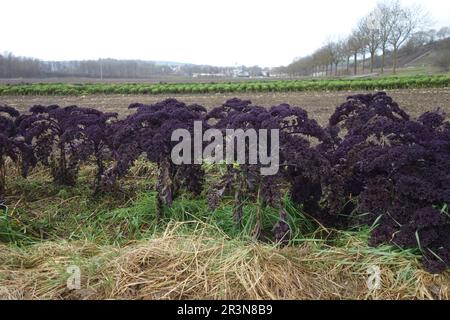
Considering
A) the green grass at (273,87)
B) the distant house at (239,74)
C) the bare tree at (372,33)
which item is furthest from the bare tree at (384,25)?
the distant house at (239,74)

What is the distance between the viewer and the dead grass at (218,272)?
2.41 m

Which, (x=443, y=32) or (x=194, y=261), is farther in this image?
(x=443, y=32)

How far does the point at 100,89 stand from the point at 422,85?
19077 mm

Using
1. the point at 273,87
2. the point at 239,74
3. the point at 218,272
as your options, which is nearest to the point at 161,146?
the point at 218,272

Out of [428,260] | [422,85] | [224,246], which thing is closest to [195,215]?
[224,246]

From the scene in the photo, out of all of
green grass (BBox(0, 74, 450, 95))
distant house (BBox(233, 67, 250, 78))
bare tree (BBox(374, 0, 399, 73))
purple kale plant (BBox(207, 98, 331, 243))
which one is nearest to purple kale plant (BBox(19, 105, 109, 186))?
purple kale plant (BBox(207, 98, 331, 243))

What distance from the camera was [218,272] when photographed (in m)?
2.54

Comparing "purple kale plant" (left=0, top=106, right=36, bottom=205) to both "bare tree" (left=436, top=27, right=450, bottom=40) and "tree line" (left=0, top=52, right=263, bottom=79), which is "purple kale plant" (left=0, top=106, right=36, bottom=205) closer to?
"tree line" (left=0, top=52, right=263, bottom=79)

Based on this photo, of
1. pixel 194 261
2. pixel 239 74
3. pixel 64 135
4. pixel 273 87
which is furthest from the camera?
pixel 239 74

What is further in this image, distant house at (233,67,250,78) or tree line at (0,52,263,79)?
distant house at (233,67,250,78)

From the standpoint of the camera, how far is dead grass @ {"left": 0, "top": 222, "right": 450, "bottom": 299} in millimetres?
2414

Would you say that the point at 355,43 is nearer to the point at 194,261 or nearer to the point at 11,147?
the point at 11,147

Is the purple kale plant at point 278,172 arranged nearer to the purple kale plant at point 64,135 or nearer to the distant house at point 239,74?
the purple kale plant at point 64,135
